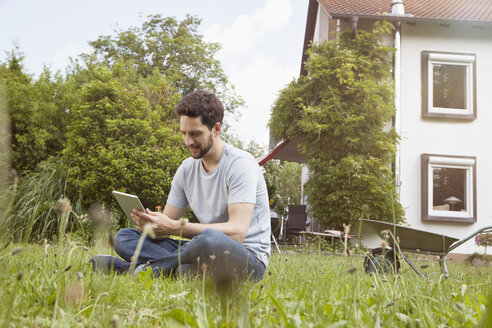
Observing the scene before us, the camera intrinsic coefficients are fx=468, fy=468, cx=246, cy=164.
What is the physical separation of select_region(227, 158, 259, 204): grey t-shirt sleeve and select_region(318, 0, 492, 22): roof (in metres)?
8.75

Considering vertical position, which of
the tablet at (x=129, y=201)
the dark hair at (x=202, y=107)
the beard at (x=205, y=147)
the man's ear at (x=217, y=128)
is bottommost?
the tablet at (x=129, y=201)

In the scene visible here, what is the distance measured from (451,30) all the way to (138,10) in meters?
21.0

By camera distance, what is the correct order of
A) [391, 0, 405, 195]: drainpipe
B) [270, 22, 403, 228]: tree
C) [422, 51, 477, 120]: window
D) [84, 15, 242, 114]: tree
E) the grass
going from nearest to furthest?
the grass → [270, 22, 403, 228]: tree → [391, 0, 405, 195]: drainpipe → [422, 51, 477, 120]: window → [84, 15, 242, 114]: tree

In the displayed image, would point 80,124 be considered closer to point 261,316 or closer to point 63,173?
point 63,173

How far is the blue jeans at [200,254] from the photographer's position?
9.08 feet

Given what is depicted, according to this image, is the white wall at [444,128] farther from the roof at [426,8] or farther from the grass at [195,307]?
the grass at [195,307]

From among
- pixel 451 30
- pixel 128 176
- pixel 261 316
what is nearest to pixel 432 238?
pixel 261 316

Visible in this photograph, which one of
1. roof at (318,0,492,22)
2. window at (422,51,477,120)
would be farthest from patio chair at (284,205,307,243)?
roof at (318,0,492,22)

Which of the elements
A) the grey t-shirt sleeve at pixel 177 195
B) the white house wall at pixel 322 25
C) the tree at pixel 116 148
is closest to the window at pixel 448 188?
the white house wall at pixel 322 25

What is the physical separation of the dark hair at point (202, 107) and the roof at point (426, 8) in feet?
27.8

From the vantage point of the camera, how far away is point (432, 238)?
3.72 meters

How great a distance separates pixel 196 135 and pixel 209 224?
0.66m

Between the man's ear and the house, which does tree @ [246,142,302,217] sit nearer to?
the house

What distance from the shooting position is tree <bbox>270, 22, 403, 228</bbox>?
31.8 ft
